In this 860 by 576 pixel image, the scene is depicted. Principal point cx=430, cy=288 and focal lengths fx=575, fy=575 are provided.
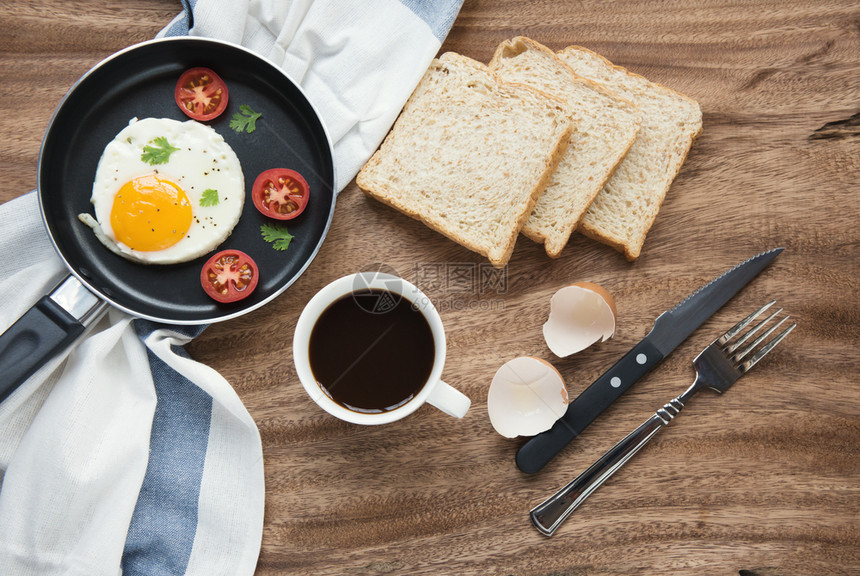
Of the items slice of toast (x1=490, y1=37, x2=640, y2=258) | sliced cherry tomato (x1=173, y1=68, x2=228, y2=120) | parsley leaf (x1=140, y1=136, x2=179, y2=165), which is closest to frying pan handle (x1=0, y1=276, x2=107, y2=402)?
parsley leaf (x1=140, y1=136, x2=179, y2=165)

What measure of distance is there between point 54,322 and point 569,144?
1940 mm

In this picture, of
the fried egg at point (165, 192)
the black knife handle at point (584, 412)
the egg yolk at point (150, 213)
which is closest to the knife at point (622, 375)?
the black knife handle at point (584, 412)

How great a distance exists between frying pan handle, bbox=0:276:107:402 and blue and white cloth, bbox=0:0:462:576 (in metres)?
0.10

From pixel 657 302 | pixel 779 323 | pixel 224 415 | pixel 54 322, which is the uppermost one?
pixel 779 323

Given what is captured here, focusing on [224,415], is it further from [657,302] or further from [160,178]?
[657,302]

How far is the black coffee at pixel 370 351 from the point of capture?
1.93m

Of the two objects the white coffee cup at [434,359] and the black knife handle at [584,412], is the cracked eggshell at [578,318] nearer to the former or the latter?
the black knife handle at [584,412]

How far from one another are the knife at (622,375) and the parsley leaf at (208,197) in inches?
56.6

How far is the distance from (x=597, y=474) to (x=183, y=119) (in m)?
2.03

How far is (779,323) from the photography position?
85.6 inches

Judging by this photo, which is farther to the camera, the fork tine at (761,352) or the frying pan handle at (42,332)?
the fork tine at (761,352)

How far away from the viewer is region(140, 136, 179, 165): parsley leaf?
6.59 feet

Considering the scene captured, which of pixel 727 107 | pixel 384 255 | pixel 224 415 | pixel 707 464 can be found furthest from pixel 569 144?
pixel 224 415

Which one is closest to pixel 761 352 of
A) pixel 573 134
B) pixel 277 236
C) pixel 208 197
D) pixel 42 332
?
pixel 573 134
